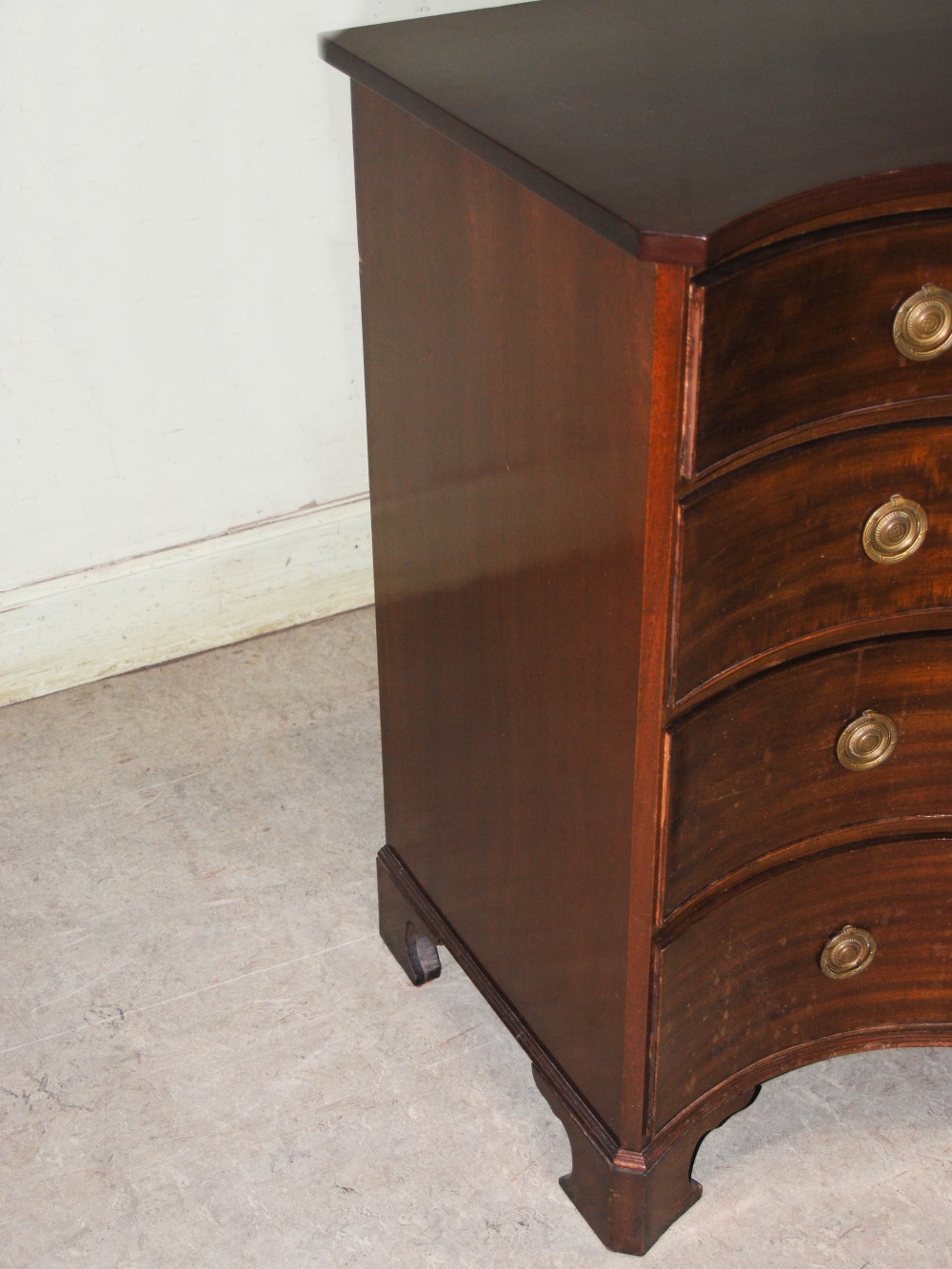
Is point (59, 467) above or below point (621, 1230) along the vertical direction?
above

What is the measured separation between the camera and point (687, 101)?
132 cm

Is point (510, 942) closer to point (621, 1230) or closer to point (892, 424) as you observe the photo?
point (621, 1230)

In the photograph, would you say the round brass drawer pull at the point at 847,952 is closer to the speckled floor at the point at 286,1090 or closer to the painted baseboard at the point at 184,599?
A: the speckled floor at the point at 286,1090

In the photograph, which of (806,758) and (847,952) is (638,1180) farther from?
(806,758)

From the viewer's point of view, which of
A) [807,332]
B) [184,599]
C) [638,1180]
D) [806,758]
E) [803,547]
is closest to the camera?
[807,332]

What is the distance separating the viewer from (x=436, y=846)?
177cm

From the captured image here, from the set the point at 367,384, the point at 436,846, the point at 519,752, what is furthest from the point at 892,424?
the point at 436,846

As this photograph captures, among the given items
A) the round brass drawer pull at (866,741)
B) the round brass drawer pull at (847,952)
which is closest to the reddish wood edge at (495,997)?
the round brass drawer pull at (847,952)

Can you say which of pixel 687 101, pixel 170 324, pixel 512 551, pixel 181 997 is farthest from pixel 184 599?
pixel 687 101

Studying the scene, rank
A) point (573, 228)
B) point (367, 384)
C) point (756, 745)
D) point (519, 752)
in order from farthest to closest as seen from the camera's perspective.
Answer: point (367, 384)
point (519, 752)
point (756, 745)
point (573, 228)

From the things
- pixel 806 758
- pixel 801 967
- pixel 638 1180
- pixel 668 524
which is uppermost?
pixel 668 524

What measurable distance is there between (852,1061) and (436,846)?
1.76 feet

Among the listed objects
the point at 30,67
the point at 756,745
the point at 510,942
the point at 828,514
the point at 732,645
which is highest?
the point at 30,67

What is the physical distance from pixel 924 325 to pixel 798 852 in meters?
0.51
